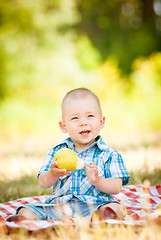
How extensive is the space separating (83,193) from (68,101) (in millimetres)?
611

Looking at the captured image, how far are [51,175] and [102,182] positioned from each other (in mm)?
331

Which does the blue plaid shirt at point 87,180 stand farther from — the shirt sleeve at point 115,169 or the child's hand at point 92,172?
the child's hand at point 92,172

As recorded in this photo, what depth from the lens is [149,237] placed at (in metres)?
1.63

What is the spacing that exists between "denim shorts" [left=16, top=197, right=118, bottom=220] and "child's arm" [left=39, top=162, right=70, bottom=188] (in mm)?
138

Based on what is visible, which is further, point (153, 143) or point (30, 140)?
point (30, 140)

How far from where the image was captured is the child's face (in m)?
2.24

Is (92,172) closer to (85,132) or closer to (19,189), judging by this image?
(85,132)

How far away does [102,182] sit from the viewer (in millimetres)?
2068

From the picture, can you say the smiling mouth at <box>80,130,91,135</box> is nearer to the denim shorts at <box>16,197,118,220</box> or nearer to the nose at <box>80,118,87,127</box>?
the nose at <box>80,118,87,127</box>

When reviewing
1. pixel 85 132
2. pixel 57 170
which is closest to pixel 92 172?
pixel 57 170

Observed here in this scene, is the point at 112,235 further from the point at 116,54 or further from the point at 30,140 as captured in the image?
the point at 116,54

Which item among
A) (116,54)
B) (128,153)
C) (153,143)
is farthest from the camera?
(116,54)

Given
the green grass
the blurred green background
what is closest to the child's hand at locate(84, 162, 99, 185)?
the green grass

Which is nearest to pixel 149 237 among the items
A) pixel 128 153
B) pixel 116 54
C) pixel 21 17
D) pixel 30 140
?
pixel 128 153
